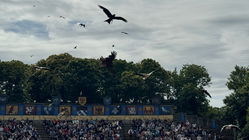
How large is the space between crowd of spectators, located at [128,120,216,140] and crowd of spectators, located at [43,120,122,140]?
2.55m

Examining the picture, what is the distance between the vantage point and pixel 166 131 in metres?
69.3

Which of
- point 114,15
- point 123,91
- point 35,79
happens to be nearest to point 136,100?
point 123,91

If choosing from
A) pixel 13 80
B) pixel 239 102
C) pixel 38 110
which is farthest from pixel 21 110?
pixel 239 102

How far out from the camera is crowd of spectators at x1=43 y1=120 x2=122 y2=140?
6425 cm

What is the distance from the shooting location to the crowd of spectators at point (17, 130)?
60906mm

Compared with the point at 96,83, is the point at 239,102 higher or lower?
lower

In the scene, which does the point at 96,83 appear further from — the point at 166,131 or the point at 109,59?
the point at 109,59

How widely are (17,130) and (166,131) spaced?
19053mm

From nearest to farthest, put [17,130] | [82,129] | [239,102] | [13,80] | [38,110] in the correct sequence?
[17,130] → [82,129] → [38,110] → [239,102] → [13,80]

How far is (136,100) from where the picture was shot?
95.0 metres

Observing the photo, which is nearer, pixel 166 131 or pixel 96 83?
pixel 166 131

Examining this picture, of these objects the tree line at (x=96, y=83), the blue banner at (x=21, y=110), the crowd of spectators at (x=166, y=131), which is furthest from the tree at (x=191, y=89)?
the blue banner at (x=21, y=110)

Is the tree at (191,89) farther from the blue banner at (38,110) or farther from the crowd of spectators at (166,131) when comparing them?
the blue banner at (38,110)

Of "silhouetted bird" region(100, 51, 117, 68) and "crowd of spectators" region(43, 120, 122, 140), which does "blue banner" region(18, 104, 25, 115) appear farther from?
"silhouetted bird" region(100, 51, 117, 68)
